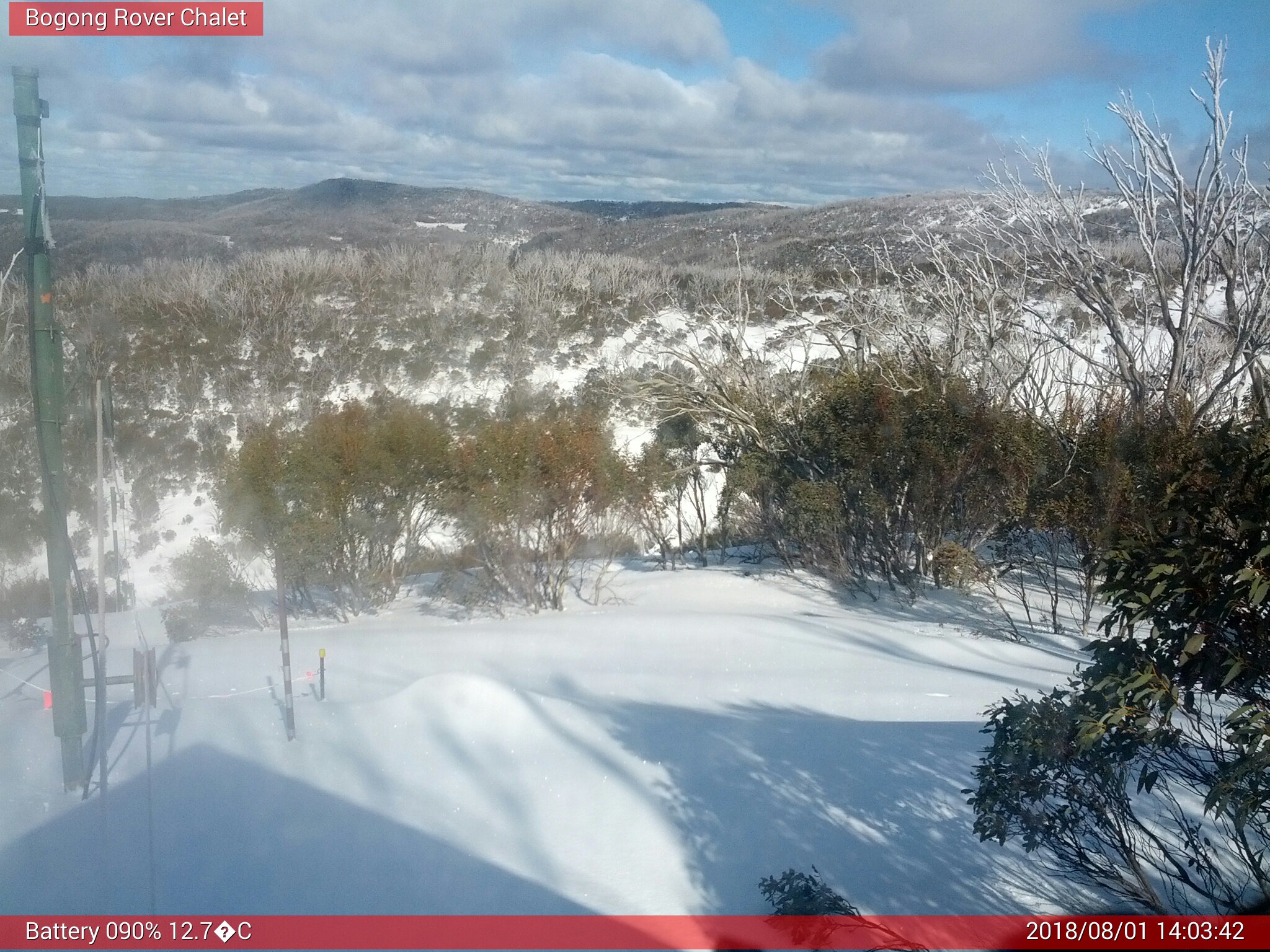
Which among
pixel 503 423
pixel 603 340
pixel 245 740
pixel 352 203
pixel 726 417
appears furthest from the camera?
pixel 603 340

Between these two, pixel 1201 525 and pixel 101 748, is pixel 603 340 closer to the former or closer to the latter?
pixel 101 748

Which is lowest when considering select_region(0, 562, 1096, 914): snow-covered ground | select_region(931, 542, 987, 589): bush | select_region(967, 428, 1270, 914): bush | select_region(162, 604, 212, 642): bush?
select_region(162, 604, 212, 642): bush

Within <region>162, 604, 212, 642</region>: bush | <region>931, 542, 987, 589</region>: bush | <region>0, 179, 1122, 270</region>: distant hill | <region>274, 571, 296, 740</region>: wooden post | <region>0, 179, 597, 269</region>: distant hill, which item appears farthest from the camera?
<region>931, 542, 987, 589</region>: bush

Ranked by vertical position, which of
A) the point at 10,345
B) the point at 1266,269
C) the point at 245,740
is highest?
the point at 1266,269

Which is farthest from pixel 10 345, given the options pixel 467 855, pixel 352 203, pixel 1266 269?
pixel 352 203

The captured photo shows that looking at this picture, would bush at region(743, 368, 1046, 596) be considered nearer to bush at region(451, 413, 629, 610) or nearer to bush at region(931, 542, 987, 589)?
bush at region(931, 542, 987, 589)

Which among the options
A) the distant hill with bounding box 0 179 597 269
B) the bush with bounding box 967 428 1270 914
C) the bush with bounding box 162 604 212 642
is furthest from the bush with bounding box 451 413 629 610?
the bush with bounding box 967 428 1270 914

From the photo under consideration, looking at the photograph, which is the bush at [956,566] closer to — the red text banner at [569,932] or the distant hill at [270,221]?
the red text banner at [569,932]

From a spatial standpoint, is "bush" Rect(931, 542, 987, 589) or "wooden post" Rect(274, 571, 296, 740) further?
"bush" Rect(931, 542, 987, 589)

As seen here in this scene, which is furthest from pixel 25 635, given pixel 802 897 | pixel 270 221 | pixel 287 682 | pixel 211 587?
pixel 270 221
